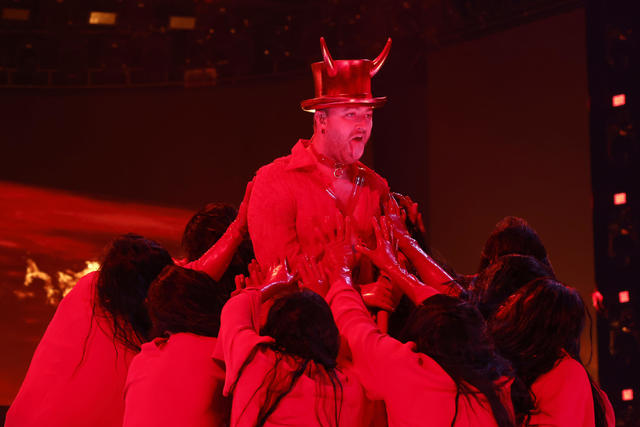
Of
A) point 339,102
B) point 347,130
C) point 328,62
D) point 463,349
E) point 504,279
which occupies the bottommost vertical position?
point 463,349

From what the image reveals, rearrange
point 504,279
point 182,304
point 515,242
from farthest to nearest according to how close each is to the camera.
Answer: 1. point 515,242
2. point 504,279
3. point 182,304

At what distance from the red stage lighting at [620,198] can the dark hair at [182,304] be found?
3053 mm

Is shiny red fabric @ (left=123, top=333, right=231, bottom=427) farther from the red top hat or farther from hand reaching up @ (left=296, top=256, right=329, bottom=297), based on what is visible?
the red top hat

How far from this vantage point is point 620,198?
5523 mm

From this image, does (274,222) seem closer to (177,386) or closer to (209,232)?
(209,232)

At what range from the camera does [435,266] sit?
3.79m

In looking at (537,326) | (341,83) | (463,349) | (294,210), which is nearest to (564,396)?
(537,326)

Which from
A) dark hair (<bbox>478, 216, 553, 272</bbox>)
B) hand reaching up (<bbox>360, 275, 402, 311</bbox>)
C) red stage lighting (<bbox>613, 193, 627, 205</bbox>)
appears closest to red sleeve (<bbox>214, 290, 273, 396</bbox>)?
hand reaching up (<bbox>360, 275, 402, 311</bbox>)

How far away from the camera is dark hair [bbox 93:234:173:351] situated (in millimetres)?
3779

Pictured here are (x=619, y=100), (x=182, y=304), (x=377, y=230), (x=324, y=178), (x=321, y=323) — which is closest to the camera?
(x=321, y=323)

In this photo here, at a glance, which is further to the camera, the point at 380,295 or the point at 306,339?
the point at 380,295

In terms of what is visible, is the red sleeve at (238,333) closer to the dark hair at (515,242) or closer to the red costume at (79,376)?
the red costume at (79,376)

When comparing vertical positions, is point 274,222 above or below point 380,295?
above

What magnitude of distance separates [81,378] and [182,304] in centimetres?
78
